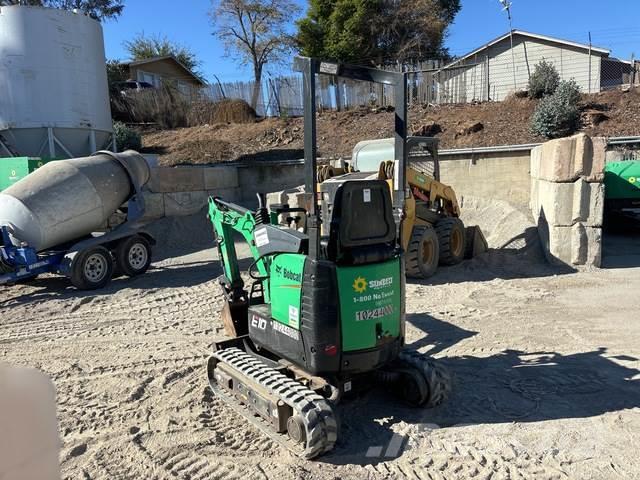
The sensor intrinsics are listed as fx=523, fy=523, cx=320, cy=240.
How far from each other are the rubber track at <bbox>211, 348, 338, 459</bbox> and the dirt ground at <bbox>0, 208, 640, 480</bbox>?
94 mm

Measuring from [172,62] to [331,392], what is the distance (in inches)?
1355

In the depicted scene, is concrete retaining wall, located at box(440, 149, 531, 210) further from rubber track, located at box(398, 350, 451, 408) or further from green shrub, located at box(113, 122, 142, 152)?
green shrub, located at box(113, 122, 142, 152)

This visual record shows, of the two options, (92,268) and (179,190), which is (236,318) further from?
(179,190)

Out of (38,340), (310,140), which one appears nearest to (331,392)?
(310,140)

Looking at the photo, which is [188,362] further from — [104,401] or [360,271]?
[360,271]

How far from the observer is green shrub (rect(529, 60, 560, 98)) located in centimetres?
1809

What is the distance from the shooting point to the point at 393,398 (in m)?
4.51

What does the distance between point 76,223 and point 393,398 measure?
7093mm

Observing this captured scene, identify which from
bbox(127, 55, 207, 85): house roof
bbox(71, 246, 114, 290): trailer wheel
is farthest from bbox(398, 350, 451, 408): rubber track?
bbox(127, 55, 207, 85): house roof

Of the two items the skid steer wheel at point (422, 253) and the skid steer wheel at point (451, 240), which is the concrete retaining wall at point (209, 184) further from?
the skid steer wheel at point (422, 253)

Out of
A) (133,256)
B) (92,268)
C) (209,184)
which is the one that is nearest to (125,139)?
(209,184)

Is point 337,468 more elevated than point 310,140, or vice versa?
point 310,140

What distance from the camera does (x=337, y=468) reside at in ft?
11.5

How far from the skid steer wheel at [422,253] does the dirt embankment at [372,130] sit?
7860 millimetres
